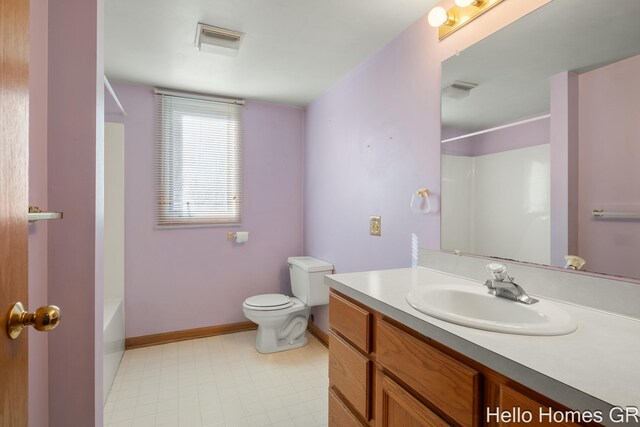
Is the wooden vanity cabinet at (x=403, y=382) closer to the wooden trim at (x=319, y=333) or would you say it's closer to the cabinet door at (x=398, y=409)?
the cabinet door at (x=398, y=409)

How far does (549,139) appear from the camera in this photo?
118 cm

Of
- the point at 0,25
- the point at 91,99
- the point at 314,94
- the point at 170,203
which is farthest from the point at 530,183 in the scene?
the point at 170,203

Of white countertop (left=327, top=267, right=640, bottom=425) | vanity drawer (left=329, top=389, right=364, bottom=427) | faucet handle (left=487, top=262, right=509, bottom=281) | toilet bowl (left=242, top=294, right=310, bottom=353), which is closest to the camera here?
white countertop (left=327, top=267, right=640, bottom=425)

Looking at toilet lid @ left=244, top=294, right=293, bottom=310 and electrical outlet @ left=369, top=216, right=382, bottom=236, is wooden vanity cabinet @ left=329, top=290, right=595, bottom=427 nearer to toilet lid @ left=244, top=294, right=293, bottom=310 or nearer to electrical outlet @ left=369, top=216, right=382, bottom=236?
electrical outlet @ left=369, top=216, right=382, bottom=236

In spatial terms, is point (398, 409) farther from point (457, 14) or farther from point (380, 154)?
point (457, 14)

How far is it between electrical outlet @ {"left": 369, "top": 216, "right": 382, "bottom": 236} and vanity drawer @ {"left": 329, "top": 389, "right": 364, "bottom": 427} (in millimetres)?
1005

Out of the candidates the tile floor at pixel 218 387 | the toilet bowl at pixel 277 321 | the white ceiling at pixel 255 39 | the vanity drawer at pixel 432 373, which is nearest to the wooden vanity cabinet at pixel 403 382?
the vanity drawer at pixel 432 373

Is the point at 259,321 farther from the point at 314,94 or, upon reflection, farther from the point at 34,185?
the point at 314,94

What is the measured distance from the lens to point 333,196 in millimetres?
2697

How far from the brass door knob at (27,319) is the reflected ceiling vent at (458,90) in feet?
5.58

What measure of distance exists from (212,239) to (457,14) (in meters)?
2.55

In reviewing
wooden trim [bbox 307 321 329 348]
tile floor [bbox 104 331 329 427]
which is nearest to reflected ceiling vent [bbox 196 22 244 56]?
tile floor [bbox 104 331 329 427]

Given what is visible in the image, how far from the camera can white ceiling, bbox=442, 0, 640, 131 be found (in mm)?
1021

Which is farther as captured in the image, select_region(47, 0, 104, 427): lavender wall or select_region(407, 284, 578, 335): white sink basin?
select_region(47, 0, 104, 427): lavender wall
